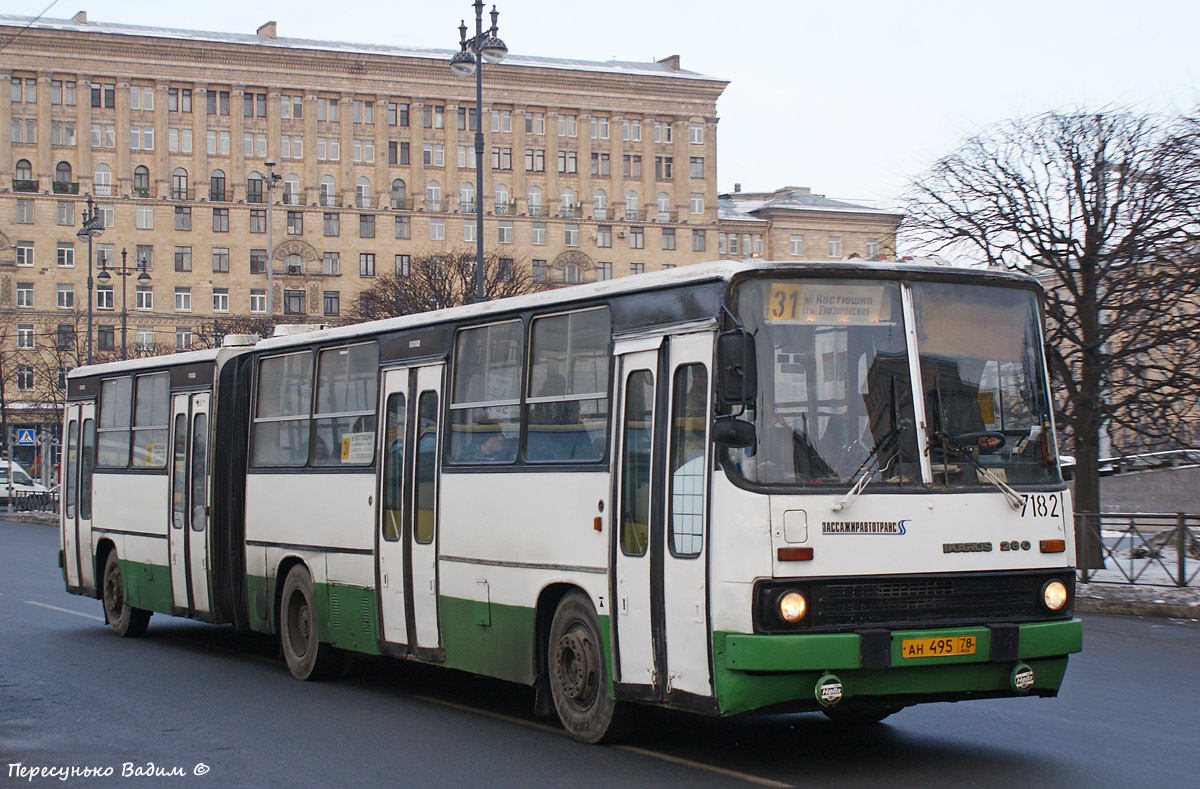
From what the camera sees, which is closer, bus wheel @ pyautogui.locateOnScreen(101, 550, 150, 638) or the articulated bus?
the articulated bus

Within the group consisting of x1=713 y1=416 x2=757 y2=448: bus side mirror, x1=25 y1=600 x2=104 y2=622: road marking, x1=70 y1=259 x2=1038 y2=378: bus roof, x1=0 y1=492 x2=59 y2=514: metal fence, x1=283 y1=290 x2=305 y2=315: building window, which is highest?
x1=283 y1=290 x2=305 y2=315: building window

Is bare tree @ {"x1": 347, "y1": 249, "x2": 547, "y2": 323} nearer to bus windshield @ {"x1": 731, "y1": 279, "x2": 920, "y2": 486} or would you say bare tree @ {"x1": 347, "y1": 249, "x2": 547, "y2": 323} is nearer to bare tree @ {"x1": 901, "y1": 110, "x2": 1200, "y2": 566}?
bare tree @ {"x1": 901, "y1": 110, "x2": 1200, "y2": 566}

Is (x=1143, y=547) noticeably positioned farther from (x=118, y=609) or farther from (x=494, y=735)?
(x=118, y=609)

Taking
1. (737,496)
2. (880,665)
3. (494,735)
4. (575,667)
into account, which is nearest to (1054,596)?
(880,665)

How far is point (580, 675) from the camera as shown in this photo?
9.63 metres

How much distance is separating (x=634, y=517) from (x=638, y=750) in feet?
4.65

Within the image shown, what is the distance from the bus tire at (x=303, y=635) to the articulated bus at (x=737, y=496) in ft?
4.46

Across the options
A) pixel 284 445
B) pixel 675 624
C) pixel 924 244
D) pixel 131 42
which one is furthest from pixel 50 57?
pixel 675 624

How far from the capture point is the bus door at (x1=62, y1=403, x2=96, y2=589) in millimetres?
18188

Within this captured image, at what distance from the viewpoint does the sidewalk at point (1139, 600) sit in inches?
711

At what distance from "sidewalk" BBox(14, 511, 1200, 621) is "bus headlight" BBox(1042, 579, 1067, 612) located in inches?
395

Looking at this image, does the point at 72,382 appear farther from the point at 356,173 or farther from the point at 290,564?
the point at 356,173

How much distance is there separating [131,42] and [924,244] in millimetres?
88796

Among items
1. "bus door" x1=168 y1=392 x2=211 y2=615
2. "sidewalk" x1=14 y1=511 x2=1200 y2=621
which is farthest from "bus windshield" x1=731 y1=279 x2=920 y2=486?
"sidewalk" x1=14 y1=511 x2=1200 y2=621
